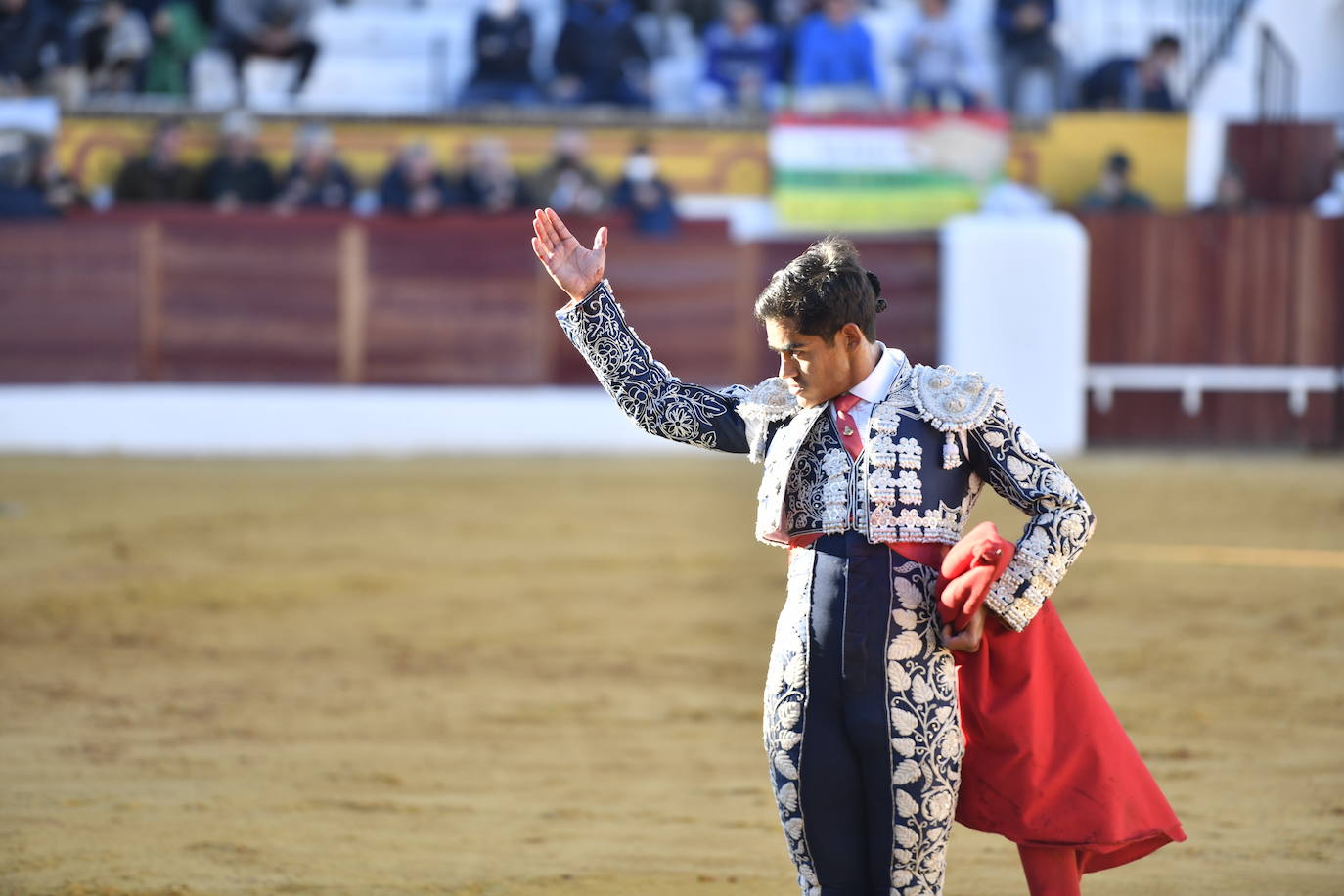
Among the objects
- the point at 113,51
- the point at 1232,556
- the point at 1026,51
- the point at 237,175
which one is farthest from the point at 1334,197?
the point at 113,51

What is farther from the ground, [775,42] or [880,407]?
[775,42]

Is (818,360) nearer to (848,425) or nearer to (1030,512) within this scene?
(848,425)

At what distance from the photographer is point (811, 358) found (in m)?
2.35

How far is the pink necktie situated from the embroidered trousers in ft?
0.39

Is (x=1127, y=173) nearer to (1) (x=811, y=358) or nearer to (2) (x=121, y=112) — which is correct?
(2) (x=121, y=112)

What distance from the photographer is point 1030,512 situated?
2.40 m

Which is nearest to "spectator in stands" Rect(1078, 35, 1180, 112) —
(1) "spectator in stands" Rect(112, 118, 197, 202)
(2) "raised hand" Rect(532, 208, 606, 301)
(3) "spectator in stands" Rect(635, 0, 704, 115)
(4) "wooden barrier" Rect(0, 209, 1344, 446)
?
(4) "wooden barrier" Rect(0, 209, 1344, 446)

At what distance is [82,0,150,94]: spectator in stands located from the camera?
11.7 metres

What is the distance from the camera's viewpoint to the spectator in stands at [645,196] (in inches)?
448

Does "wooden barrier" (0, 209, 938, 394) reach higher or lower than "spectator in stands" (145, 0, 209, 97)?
lower

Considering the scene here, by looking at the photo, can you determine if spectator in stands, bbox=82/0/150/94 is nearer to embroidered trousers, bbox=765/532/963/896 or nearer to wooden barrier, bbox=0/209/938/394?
wooden barrier, bbox=0/209/938/394

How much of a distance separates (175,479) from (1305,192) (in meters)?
7.76

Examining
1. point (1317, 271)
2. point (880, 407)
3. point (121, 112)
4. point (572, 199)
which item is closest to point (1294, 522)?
point (1317, 271)

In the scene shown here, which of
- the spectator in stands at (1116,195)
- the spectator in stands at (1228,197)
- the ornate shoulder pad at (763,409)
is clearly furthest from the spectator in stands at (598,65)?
the ornate shoulder pad at (763,409)
